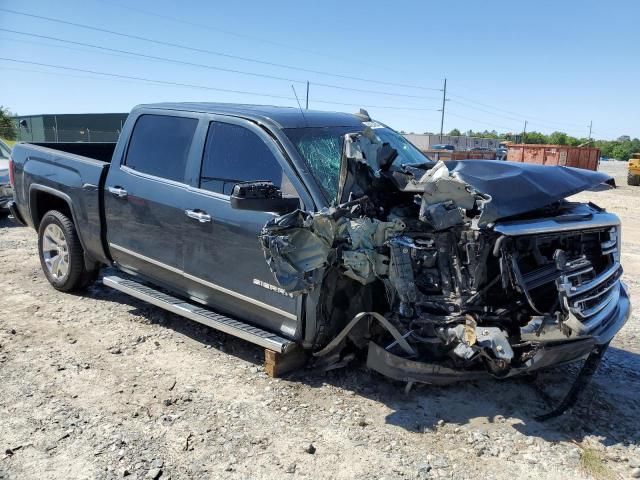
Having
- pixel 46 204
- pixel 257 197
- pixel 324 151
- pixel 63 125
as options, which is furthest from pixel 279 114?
pixel 63 125

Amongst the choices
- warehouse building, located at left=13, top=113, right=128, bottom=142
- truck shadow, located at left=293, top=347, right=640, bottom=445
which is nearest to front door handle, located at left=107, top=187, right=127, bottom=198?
truck shadow, located at left=293, top=347, right=640, bottom=445

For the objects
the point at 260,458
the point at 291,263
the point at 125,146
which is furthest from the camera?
the point at 125,146

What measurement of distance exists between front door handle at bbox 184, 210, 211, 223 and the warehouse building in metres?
34.5

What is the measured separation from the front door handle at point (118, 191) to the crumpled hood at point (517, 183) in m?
2.84

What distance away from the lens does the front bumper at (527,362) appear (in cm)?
324

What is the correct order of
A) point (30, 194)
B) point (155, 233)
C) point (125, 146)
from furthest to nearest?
point (30, 194) < point (125, 146) < point (155, 233)

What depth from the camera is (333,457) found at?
124 inches

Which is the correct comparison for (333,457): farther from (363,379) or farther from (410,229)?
(410,229)

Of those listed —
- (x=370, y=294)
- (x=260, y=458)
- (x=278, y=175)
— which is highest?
(x=278, y=175)

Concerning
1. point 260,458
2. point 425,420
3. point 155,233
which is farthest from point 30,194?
point 425,420

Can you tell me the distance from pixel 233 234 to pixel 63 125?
41790mm

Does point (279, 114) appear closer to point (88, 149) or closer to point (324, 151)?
point (324, 151)

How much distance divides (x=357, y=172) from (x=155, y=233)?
1.97m

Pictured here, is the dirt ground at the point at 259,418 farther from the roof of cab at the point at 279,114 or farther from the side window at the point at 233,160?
the roof of cab at the point at 279,114
